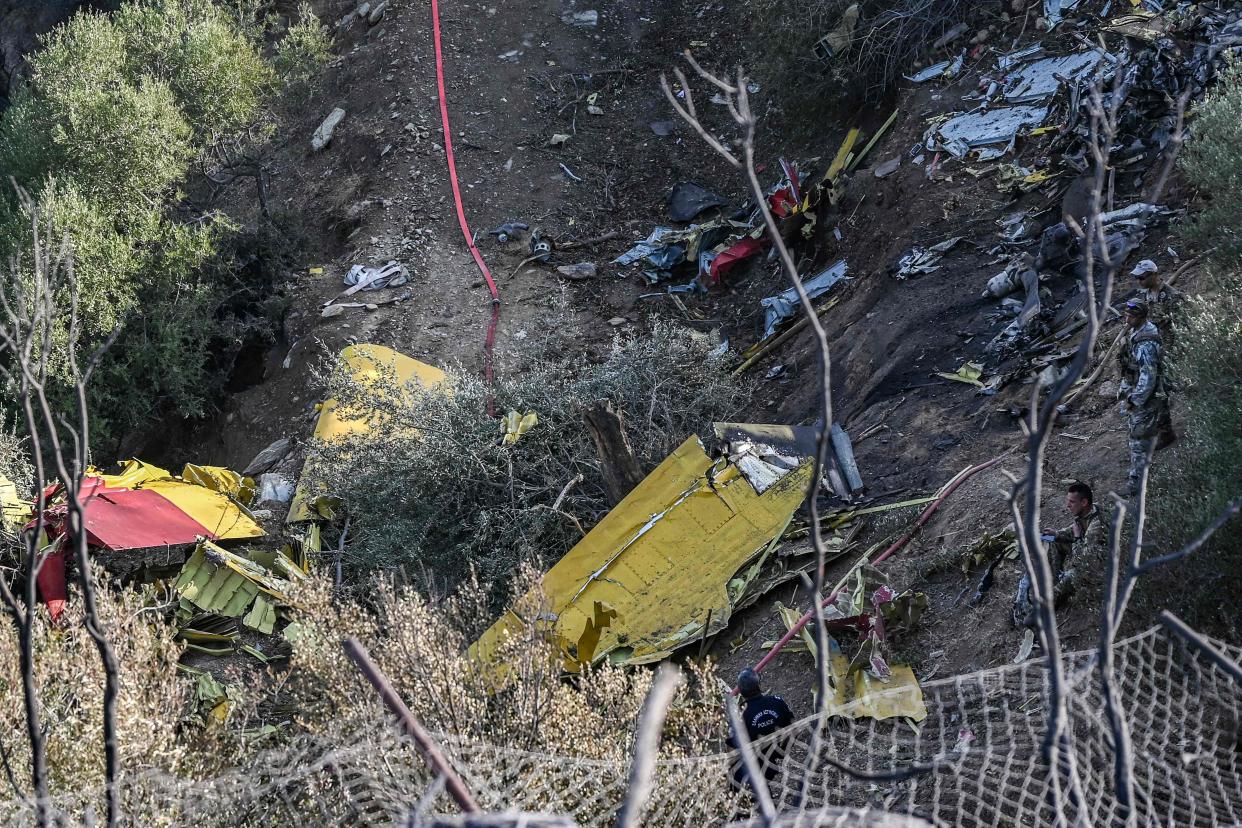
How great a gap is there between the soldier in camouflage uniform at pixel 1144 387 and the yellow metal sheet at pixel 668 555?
2346 millimetres

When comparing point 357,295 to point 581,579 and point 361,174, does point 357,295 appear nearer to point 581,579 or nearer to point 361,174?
point 361,174

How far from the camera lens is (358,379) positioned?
9.26 meters

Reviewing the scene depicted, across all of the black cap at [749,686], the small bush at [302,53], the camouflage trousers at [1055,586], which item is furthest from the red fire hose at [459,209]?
the camouflage trousers at [1055,586]

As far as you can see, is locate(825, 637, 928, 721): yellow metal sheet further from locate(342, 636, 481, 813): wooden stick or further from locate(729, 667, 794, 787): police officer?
locate(342, 636, 481, 813): wooden stick

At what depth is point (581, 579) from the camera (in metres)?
7.12

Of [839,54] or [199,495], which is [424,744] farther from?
[839,54]

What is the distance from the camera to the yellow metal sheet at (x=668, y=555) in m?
7.00

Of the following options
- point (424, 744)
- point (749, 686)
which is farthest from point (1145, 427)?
point (424, 744)

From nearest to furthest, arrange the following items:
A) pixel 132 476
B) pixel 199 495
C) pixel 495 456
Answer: pixel 495 456
pixel 199 495
pixel 132 476

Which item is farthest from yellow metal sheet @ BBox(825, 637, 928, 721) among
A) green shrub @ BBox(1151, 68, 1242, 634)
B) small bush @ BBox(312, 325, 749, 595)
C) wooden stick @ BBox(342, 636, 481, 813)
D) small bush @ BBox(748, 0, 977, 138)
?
small bush @ BBox(748, 0, 977, 138)

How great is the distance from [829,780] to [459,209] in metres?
9.87

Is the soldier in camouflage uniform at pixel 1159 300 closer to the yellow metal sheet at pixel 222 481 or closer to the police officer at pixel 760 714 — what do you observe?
the police officer at pixel 760 714

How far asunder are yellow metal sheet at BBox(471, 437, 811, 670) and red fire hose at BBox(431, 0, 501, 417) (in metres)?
2.15

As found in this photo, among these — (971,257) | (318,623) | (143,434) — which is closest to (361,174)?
(143,434)
